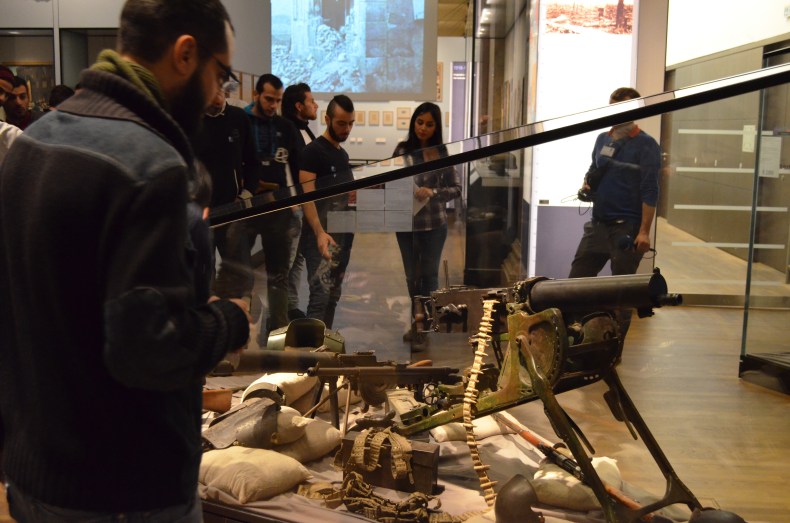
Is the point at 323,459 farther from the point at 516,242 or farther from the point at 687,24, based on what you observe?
the point at 687,24

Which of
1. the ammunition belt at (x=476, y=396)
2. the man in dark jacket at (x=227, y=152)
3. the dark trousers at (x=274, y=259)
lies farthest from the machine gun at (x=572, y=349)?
the man in dark jacket at (x=227, y=152)

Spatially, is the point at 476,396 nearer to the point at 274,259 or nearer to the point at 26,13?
the point at 274,259

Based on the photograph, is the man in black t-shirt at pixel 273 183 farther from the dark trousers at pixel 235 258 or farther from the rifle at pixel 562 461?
the rifle at pixel 562 461

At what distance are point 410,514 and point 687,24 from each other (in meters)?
4.24

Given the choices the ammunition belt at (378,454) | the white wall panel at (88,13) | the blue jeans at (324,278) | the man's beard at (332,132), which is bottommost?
the ammunition belt at (378,454)

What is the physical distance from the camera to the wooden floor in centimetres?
276

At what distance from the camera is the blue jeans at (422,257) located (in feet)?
10.6

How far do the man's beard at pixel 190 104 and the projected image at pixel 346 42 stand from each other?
5.77 meters

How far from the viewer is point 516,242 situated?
301cm

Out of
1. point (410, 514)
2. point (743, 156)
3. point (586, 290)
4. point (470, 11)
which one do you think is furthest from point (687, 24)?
point (410, 514)

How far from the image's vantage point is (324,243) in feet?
9.95

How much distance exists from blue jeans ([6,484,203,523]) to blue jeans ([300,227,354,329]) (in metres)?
1.62

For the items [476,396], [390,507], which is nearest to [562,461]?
[476,396]

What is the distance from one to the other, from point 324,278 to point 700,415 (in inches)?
51.7
